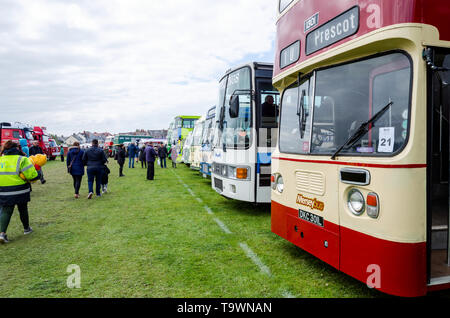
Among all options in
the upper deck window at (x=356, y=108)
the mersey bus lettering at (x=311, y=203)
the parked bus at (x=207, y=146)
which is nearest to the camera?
the upper deck window at (x=356, y=108)

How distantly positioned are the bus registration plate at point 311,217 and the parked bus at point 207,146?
352 inches

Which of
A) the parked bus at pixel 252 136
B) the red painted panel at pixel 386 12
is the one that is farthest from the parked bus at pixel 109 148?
the red painted panel at pixel 386 12

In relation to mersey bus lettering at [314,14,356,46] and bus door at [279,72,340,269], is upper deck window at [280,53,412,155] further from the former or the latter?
mersey bus lettering at [314,14,356,46]

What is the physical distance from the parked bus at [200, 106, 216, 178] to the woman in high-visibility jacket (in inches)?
301

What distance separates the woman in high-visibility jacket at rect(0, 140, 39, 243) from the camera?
19.3 feet

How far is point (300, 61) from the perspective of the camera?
435 cm

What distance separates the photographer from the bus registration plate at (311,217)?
12.6 feet

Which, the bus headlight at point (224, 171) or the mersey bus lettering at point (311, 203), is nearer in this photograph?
the mersey bus lettering at point (311, 203)

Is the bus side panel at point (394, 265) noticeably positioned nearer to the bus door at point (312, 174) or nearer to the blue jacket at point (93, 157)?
the bus door at point (312, 174)

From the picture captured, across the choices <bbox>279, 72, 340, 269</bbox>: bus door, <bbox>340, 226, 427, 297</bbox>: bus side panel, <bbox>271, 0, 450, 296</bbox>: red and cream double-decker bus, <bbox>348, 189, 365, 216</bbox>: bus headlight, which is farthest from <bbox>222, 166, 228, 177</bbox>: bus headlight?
<bbox>340, 226, 427, 297</bbox>: bus side panel

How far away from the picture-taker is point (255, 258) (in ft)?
16.0

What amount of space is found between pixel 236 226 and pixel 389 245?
4150mm
